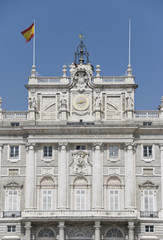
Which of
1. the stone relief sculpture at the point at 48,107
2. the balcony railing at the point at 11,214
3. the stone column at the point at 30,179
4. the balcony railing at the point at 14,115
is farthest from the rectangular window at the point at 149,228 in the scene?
the balcony railing at the point at 14,115

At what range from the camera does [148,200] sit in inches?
2466

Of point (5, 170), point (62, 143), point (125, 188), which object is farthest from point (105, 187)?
point (5, 170)

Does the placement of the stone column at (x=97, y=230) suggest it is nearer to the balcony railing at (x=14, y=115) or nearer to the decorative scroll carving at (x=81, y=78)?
the balcony railing at (x=14, y=115)

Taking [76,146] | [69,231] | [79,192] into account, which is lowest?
[69,231]

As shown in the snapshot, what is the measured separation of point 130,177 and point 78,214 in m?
6.50

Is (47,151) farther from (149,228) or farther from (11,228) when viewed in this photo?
(149,228)

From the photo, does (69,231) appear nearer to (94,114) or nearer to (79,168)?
(79,168)

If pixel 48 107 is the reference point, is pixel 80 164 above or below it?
below

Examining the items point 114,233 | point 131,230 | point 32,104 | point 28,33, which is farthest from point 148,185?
point 28,33

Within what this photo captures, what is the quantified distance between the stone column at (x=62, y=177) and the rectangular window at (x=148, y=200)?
807 centimetres

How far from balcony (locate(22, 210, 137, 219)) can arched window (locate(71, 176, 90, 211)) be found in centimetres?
144

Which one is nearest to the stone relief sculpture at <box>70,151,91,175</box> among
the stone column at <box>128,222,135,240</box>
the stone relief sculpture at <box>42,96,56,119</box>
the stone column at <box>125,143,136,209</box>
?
the stone column at <box>125,143,136,209</box>

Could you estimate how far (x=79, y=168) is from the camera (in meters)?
63.2

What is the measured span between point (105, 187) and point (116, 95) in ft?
32.1
